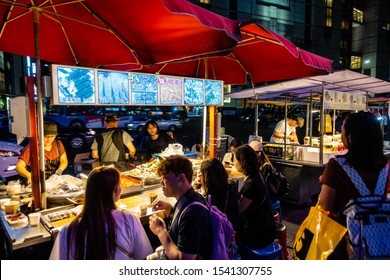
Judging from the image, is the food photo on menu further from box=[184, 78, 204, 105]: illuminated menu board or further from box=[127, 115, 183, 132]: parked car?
box=[127, 115, 183, 132]: parked car

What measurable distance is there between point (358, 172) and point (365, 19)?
4831 cm

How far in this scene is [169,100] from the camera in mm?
4059

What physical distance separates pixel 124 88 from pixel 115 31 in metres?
1.13

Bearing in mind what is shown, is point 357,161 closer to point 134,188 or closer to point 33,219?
point 134,188

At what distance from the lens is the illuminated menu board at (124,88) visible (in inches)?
113

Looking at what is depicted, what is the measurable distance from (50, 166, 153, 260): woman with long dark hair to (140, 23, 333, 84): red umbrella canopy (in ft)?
8.74

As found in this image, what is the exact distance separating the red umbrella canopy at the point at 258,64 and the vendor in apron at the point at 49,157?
2.23 meters

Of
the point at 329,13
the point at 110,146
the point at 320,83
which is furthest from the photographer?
the point at 329,13

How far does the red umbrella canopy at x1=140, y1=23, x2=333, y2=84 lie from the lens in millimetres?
4301

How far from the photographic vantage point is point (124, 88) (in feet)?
11.4

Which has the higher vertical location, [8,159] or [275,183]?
[275,183]

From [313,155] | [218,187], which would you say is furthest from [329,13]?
[218,187]

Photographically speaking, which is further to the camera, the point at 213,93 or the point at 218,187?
the point at 213,93
